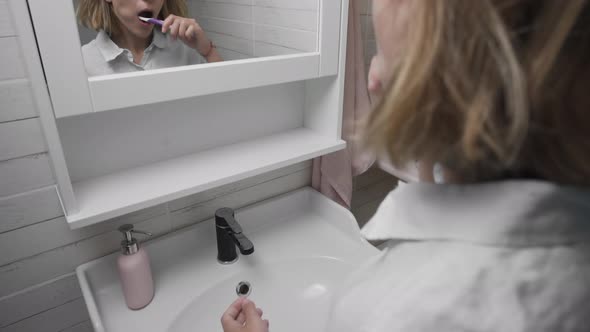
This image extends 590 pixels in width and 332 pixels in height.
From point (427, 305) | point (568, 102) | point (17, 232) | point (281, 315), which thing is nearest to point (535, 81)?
point (568, 102)

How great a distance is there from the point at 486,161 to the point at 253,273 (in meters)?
0.75

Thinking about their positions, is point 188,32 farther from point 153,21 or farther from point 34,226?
point 34,226

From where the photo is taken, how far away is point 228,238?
0.97m

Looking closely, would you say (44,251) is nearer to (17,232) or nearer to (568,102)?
(17,232)

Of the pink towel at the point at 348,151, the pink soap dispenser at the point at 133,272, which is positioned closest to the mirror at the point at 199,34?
the pink towel at the point at 348,151

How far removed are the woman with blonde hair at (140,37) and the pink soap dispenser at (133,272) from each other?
34 cm

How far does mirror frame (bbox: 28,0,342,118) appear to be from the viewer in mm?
606

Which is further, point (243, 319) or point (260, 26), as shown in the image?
point (260, 26)

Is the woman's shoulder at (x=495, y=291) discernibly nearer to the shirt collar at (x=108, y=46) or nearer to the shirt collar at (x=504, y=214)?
the shirt collar at (x=504, y=214)

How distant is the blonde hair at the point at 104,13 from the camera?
694 millimetres

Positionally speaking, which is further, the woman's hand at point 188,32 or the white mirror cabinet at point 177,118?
A: the woman's hand at point 188,32

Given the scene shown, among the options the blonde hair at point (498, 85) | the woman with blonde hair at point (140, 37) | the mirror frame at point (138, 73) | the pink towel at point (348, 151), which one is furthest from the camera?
the pink towel at point (348, 151)

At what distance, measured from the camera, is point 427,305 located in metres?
0.39

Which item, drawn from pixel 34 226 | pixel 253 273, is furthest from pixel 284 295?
pixel 34 226
